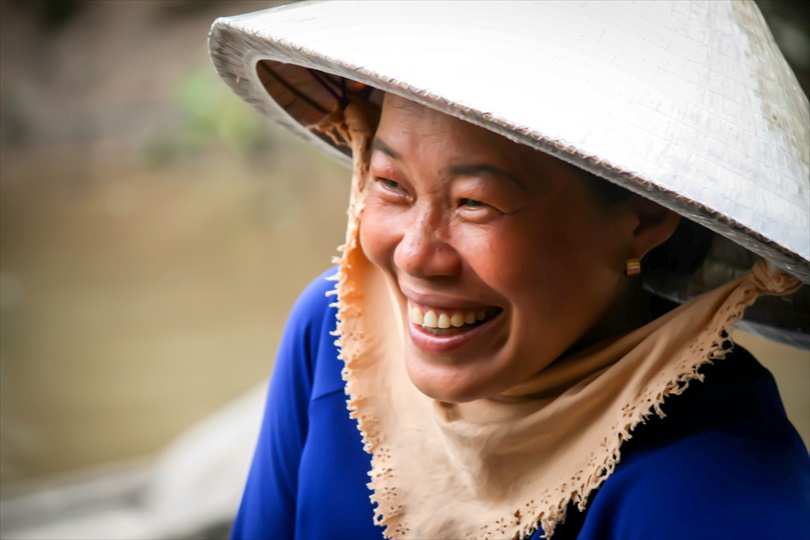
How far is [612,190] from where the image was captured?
3.49 feet

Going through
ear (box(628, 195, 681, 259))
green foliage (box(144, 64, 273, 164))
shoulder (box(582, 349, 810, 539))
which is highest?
green foliage (box(144, 64, 273, 164))

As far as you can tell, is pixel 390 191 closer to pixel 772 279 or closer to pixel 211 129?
pixel 772 279

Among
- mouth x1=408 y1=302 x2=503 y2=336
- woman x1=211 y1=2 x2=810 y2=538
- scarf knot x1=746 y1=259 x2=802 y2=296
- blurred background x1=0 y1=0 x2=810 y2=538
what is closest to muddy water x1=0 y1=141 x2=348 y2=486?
blurred background x1=0 y1=0 x2=810 y2=538

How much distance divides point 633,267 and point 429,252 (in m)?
0.27

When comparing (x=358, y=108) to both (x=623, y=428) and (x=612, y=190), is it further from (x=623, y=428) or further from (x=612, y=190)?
(x=623, y=428)

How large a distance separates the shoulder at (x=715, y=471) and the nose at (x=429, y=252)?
307 mm

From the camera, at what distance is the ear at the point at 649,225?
3.56 ft

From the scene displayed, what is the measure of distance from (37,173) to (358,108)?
26.4 ft

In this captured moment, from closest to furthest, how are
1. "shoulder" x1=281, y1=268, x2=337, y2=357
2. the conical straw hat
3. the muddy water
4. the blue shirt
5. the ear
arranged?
the conical straw hat < the blue shirt < the ear < "shoulder" x1=281, y1=268, x2=337, y2=357 < the muddy water

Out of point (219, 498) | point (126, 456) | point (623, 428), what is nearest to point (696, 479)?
point (623, 428)

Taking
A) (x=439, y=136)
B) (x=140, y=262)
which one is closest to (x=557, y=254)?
(x=439, y=136)

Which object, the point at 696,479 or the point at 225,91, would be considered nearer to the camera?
the point at 696,479

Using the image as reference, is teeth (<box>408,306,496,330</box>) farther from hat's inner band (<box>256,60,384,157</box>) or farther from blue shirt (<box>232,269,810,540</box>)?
hat's inner band (<box>256,60,384,157</box>)

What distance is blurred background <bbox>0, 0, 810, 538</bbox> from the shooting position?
3629mm
